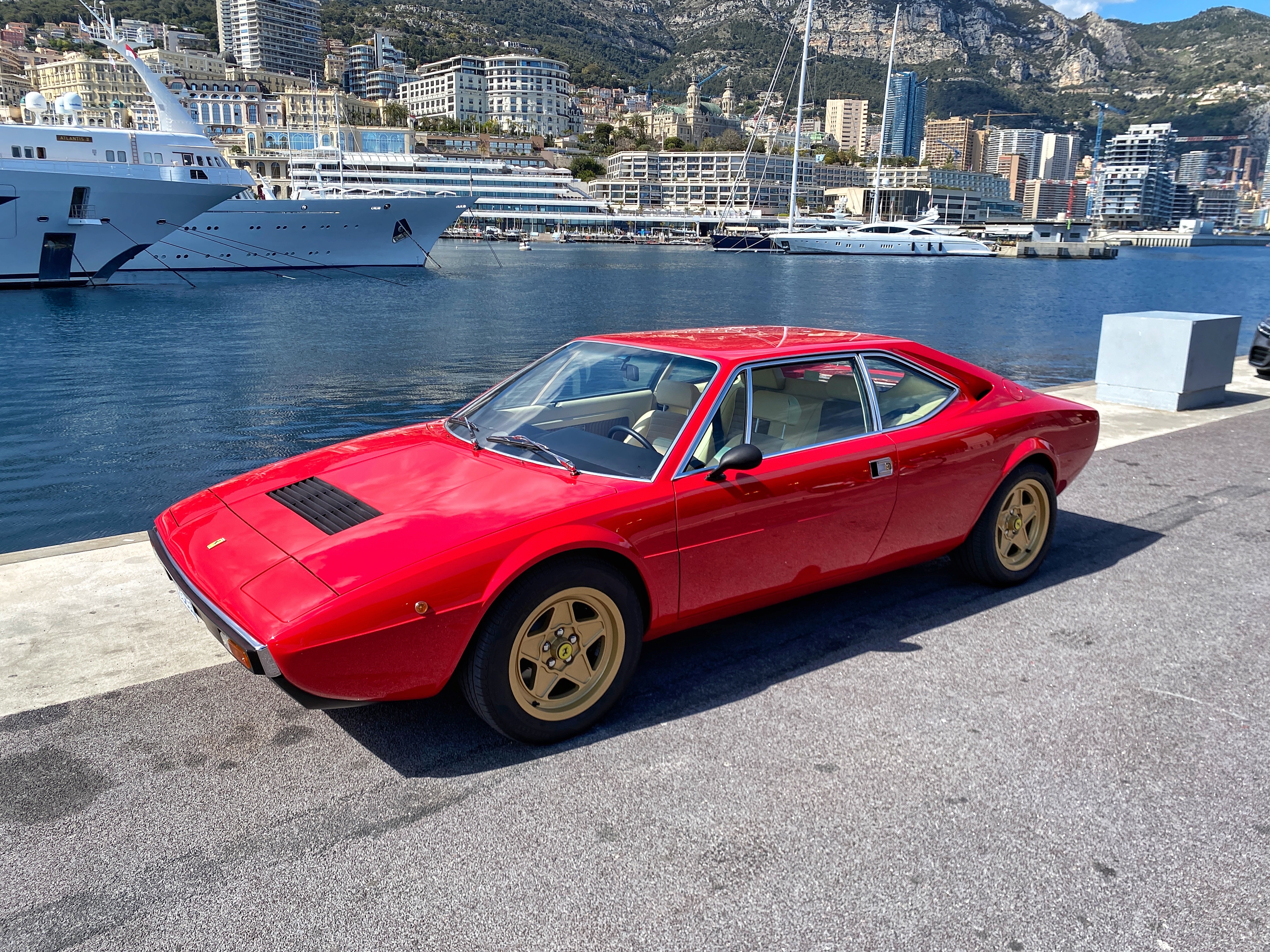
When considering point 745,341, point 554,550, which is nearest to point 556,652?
point 554,550

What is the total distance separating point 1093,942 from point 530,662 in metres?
1.86

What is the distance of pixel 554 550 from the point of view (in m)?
3.06

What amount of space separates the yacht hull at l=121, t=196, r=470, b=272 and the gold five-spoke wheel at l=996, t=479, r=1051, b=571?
181 ft

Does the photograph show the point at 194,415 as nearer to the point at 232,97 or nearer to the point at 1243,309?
the point at 1243,309

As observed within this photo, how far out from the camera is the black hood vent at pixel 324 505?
324cm

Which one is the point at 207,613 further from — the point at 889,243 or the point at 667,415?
the point at 889,243

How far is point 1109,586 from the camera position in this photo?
4844 millimetres

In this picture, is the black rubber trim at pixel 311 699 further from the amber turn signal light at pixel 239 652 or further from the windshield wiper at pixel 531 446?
the windshield wiper at pixel 531 446

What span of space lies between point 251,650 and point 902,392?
10.4ft

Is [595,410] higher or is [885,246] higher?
[595,410]

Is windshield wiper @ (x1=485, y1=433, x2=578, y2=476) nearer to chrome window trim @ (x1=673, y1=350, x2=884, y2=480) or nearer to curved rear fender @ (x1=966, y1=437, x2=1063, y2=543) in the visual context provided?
chrome window trim @ (x1=673, y1=350, x2=884, y2=480)

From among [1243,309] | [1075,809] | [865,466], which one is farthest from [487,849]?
[1243,309]

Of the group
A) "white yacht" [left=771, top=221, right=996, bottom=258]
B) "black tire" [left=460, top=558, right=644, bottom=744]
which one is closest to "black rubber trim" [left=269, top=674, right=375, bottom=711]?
"black tire" [left=460, top=558, right=644, bottom=744]

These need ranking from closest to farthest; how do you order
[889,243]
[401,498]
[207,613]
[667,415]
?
[207,613]
[401,498]
[667,415]
[889,243]
